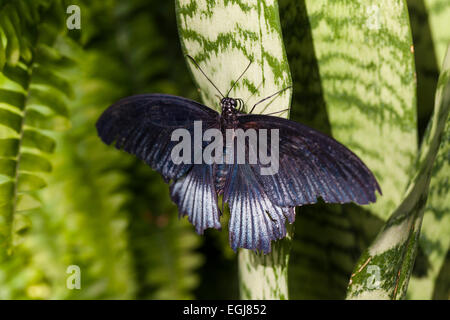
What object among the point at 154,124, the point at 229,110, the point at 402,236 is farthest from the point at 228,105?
the point at 402,236

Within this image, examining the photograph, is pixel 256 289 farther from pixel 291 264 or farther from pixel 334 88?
pixel 334 88

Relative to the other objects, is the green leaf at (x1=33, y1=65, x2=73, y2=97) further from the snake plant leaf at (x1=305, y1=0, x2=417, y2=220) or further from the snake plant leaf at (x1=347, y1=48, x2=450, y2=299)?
the snake plant leaf at (x1=347, y1=48, x2=450, y2=299)

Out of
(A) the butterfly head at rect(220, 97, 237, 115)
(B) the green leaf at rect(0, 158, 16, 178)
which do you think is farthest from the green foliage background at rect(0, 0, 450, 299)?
(A) the butterfly head at rect(220, 97, 237, 115)

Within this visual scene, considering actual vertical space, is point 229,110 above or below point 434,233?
above

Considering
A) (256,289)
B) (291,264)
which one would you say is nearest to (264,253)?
(256,289)

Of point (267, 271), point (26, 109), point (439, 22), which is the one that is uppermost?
point (439, 22)

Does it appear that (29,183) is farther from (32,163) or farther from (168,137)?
(168,137)
